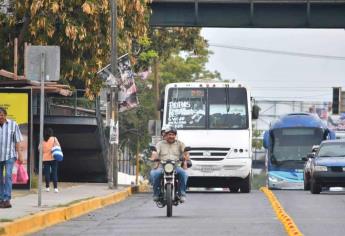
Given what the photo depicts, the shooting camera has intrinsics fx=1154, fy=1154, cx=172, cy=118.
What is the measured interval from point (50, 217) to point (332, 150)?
16.6 m

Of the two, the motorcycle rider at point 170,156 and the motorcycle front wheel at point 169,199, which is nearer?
the motorcycle front wheel at point 169,199

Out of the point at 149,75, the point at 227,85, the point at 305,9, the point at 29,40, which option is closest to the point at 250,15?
the point at 305,9

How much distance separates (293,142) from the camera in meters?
49.1

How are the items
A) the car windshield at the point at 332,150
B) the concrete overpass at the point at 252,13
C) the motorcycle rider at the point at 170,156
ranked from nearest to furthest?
the motorcycle rider at the point at 170,156 < the car windshield at the point at 332,150 < the concrete overpass at the point at 252,13

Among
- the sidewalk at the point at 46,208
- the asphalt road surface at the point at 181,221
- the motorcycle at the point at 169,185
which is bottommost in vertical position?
the asphalt road surface at the point at 181,221

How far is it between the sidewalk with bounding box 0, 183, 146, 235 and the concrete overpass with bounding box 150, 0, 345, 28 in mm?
16140

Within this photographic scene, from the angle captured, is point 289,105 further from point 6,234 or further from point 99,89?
point 6,234

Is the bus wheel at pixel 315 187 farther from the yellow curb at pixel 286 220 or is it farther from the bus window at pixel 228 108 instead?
the yellow curb at pixel 286 220

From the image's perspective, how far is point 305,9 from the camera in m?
47.2

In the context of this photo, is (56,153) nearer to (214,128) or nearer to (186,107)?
(214,128)

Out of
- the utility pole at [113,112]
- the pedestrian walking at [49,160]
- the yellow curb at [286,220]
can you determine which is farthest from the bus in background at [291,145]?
the yellow curb at [286,220]

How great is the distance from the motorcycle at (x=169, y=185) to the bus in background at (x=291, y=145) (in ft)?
88.6

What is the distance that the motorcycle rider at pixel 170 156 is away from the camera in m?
21.9

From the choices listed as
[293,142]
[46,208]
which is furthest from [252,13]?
[46,208]
